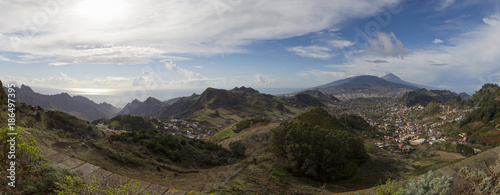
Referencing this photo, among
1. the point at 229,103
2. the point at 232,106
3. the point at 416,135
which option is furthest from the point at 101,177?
the point at 229,103

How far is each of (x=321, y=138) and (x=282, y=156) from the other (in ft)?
17.6

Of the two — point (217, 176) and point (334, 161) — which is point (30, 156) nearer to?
point (217, 176)

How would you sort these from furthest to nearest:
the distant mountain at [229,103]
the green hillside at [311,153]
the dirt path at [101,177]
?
the distant mountain at [229,103] < the green hillside at [311,153] < the dirt path at [101,177]

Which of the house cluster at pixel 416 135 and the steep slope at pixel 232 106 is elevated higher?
the steep slope at pixel 232 106

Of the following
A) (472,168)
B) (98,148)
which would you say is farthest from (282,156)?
(472,168)

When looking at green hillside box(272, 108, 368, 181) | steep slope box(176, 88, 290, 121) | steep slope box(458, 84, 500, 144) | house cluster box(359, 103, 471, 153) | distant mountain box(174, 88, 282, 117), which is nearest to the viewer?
green hillside box(272, 108, 368, 181)

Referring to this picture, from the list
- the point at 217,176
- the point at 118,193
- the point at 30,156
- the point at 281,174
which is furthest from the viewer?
the point at 281,174

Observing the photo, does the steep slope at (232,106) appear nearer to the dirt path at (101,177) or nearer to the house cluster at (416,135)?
the house cluster at (416,135)

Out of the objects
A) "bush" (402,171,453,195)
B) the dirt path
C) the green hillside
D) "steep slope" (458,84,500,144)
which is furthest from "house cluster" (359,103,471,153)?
the dirt path

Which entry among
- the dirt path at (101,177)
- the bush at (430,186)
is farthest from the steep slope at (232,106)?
the bush at (430,186)

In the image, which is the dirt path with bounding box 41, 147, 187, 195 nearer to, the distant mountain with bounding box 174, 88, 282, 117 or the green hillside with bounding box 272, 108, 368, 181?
the green hillside with bounding box 272, 108, 368, 181

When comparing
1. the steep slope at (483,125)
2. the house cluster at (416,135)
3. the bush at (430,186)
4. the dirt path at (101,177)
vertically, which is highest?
the bush at (430,186)

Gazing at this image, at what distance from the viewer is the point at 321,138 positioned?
23781mm

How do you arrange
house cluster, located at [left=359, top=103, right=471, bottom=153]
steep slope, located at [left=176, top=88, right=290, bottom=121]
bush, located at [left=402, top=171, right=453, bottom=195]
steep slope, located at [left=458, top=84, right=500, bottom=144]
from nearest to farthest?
bush, located at [left=402, top=171, right=453, bottom=195] → house cluster, located at [left=359, top=103, right=471, bottom=153] → steep slope, located at [left=458, top=84, right=500, bottom=144] → steep slope, located at [left=176, top=88, right=290, bottom=121]
